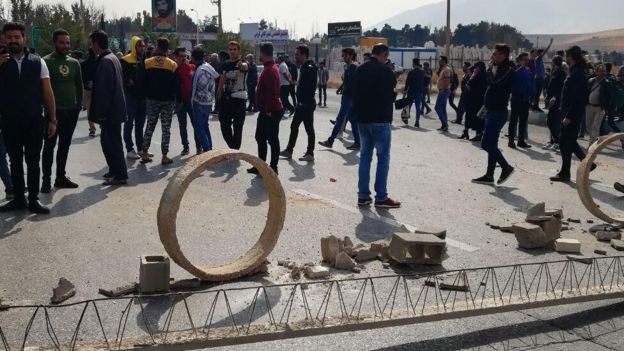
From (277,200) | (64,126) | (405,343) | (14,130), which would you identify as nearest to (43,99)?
(14,130)

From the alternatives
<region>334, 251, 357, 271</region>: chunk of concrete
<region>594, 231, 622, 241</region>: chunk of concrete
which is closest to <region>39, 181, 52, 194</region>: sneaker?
<region>334, 251, 357, 271</region>: chunk of concrete

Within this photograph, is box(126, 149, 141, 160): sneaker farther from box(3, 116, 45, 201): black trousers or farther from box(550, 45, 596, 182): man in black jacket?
box(550, 45, 596, 182): man in black jacket

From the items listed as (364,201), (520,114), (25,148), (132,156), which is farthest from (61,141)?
(520,114)

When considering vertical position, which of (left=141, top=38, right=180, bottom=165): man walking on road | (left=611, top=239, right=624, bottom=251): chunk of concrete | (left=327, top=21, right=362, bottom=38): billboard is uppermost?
(left=327, top=21, right=362, bottom=38): billboard

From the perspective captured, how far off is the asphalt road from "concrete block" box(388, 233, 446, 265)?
6.7 inches

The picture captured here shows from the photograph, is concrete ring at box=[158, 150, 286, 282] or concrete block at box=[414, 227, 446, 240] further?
concrete block at box=[414, 227, 446, 240]

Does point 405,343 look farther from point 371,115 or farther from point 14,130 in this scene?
point 14,130

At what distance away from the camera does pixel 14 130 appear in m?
6.93

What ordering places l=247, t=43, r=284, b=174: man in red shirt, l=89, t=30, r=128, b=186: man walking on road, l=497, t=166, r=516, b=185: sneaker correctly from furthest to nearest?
l=497, t=166, r=516, b=185: sneaker, l=247, t=43, r=284, b=174: man in red shirt, l=89, t=30, r=128, b=186: man walking on road

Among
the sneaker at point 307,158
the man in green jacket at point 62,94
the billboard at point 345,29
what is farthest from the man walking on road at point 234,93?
the billboard at point 345,29

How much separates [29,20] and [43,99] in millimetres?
52353

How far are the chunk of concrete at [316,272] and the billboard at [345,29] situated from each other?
150ft

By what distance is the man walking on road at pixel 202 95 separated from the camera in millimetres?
10430

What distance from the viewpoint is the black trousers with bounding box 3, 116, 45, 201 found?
695 cm
